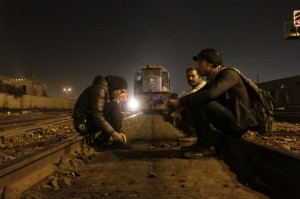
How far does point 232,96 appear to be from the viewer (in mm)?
5246

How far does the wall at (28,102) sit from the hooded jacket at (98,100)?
2657 cm

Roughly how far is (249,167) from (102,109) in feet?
8.33

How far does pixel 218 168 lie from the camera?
5012mm

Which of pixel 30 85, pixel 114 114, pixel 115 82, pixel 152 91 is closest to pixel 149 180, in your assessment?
pixel 115 82

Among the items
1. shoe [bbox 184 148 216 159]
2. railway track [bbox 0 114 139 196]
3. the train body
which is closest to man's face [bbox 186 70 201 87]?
shoe [bbox 184 148 216 159]

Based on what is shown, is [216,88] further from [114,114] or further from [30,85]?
[30,85]

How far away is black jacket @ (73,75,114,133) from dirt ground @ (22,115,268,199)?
57 centimetres

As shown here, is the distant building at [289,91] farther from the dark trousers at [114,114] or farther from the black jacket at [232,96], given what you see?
the black jacket at [232,96]

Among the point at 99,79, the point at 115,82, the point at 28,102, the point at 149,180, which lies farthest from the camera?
the point at 28,102

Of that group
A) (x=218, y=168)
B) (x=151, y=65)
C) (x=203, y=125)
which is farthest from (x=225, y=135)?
(x=151, y=65)

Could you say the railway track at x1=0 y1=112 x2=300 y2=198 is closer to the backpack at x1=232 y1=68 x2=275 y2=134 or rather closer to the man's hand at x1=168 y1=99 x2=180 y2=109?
the backpack at x1=232 y1=68 x2=275 y2=134

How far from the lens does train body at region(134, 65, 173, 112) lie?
3725cm

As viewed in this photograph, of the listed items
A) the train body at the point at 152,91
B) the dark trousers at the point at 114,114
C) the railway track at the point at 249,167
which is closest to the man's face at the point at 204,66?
the railway track at the point at 249,167

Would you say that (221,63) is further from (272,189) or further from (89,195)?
(89,195)
